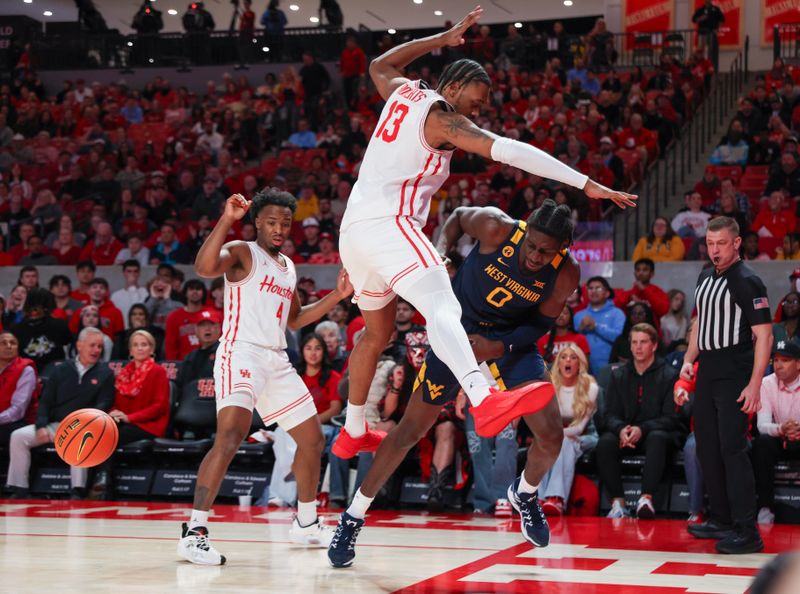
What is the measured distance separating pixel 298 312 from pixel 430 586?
2.02 m

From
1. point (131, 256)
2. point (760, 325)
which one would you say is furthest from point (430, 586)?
point (131, 256)

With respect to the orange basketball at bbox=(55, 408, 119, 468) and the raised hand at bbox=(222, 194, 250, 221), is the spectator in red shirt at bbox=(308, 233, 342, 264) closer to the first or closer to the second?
the orange basketball at bbox=(55, 408, 119, 468)

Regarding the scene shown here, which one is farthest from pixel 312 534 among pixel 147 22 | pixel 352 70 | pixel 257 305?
pixel 147 22

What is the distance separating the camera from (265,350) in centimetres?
540

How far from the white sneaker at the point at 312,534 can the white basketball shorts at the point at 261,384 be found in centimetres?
60

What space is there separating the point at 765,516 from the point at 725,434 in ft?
5.63

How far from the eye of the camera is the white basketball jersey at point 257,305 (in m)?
5.37

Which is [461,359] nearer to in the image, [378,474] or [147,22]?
[378,474]

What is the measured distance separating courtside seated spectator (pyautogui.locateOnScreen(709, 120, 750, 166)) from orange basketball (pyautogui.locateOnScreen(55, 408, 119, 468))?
10.0m

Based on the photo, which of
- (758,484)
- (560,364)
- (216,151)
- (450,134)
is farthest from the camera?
(216,151)

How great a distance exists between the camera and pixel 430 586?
419cm

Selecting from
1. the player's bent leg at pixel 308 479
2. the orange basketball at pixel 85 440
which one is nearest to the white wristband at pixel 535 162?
the player's bent leg at pixel 308 479

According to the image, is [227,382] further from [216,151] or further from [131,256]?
[216,151]

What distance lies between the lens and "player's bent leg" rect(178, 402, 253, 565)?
4809 mm
